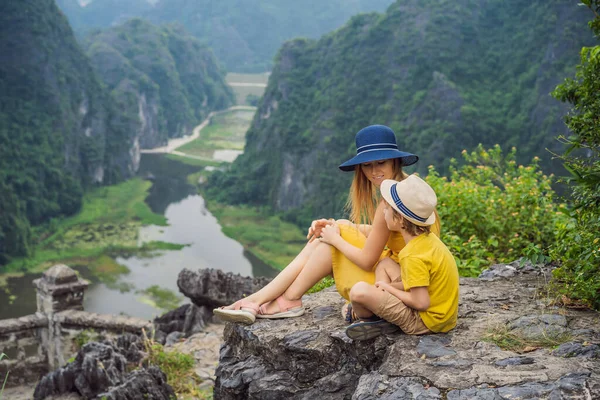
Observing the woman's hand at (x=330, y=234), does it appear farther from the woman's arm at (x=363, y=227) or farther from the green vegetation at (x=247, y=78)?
the green vegetation at (x=247, y=78)

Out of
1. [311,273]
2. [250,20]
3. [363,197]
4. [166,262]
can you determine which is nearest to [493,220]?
[363,197]

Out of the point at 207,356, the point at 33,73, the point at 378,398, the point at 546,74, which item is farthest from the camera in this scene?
the point at 33,73

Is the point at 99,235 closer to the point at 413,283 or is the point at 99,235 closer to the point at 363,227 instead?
the point at 363,227

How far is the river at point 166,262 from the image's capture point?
2852 centimetres

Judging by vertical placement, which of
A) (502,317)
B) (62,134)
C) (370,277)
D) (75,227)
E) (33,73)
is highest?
(370,277)

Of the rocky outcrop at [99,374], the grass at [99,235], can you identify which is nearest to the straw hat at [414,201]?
the rocky outcrop at [99,374]

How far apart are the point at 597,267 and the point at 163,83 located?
279 feet

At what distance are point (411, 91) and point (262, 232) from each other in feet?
57.2

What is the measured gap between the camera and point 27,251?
38062 mm

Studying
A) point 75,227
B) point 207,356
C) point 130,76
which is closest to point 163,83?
point 130,76

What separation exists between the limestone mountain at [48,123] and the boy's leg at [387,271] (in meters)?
39.5

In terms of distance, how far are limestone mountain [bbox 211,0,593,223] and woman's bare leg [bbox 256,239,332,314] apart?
126 ft

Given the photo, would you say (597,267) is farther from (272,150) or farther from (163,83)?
(163,83)

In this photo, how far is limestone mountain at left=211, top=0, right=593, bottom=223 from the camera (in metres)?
44.9
